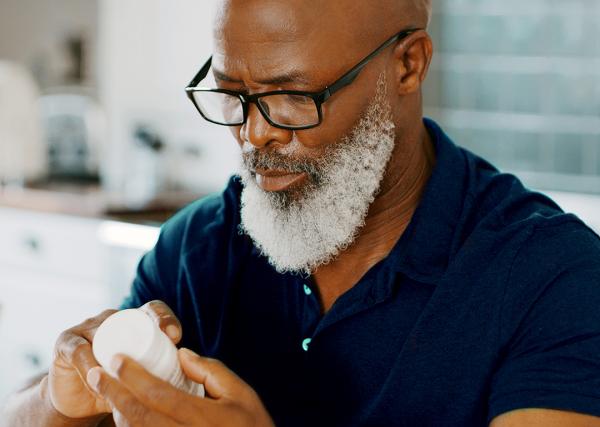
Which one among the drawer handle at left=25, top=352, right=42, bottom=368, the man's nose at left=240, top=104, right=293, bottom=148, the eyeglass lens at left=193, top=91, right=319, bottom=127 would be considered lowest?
the drawer handle at left=25, top=352, right=42, bottom=368

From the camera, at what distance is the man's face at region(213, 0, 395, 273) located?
1070 millimetres

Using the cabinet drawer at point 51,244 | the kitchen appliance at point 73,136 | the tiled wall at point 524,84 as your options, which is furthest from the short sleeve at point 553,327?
the kitchen appliance at point 73,136

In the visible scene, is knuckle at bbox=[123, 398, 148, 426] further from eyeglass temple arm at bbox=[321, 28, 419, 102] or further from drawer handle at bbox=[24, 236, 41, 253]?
drawer handle at bbox=[24, 236, 41, 253]

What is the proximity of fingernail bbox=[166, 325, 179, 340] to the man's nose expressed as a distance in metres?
0.27

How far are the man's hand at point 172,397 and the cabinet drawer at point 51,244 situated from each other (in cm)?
212

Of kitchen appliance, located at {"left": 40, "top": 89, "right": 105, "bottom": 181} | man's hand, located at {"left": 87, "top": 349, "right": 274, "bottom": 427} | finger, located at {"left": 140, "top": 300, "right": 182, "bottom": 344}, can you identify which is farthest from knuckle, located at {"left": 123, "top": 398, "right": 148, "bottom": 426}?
kitchen appliance, located at {"left": 40, "top": 89, "right": 105, "bottom": 181}

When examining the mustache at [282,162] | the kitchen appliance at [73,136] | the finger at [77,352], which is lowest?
the kitchen appliance at [73,136]

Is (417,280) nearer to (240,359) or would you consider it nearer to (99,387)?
(240,359)

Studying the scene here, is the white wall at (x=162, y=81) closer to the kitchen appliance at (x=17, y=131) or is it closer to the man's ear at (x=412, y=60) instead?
the kitchen appliance at (x=17, y=131)

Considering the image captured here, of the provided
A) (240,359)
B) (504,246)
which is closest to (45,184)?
(240,359)

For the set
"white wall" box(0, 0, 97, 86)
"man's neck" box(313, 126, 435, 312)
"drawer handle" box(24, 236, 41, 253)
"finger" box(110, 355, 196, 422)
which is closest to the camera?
"finger" box(110, 355, 196, 422)

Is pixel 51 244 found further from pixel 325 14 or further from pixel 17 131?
pixel 325 14

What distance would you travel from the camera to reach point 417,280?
111cm

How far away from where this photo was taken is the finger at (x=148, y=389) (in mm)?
837
